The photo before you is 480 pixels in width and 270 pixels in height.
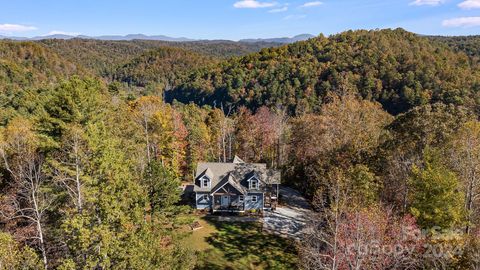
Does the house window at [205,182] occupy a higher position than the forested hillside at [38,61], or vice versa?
the forested hillside at [38,61]

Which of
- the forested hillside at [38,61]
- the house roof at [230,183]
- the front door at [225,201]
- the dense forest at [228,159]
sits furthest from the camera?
the forested hillside at [38,61]

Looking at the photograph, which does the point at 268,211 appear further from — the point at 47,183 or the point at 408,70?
the point at 408,70

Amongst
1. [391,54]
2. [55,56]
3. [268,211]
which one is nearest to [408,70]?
[391,54]

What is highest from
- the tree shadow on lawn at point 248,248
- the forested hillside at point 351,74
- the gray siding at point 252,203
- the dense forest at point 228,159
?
the forested hillside at point 351,74

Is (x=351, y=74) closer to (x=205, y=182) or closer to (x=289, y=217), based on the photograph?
(x=289, y=217)

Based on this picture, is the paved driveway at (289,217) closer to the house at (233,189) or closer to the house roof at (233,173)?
the house at (233,189)

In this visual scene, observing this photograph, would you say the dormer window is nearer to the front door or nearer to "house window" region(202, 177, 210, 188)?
"house window" region(202, 177, 210, 188)

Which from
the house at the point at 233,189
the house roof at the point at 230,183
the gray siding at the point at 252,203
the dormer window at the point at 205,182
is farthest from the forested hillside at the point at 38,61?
the gray siding at the point at 252,203
